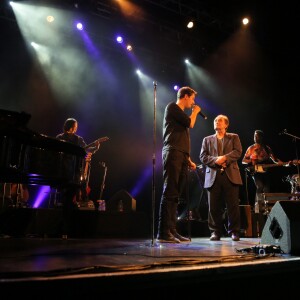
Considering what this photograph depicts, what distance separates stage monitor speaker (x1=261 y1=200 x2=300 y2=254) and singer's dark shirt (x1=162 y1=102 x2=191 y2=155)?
1563mm

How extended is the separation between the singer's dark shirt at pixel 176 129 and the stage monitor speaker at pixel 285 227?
61.5 inches

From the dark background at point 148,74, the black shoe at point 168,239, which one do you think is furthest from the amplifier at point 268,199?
the black shoe at point 168,239

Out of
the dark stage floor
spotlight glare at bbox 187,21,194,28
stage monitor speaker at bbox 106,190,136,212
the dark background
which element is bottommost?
the dark stage floor

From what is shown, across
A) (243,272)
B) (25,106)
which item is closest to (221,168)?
(243,272)

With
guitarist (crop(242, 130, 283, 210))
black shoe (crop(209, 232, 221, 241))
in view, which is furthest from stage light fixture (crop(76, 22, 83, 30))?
black shoe (crop(209, 232, 221, 241))

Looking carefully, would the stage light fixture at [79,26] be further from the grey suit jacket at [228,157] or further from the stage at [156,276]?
the stage at [156,276]

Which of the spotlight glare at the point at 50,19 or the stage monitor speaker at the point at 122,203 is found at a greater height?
the spotlight glare at the point at 50,19

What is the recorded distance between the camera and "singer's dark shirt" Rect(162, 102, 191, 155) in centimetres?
415

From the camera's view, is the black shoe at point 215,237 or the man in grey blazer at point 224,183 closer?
the black shoe at point 215,237

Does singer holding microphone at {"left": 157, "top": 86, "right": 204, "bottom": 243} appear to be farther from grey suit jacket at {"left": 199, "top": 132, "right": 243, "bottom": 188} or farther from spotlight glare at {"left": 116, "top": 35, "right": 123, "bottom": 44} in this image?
spotlight glare at {"left": 116, "top": 35, "right": 123, "bottom": 44}

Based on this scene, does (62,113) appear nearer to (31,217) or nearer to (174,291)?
(31,217)

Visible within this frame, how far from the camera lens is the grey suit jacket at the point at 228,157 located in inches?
194

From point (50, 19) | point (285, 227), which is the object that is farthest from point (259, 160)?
point (50, 19)

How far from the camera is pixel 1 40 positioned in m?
8.60
